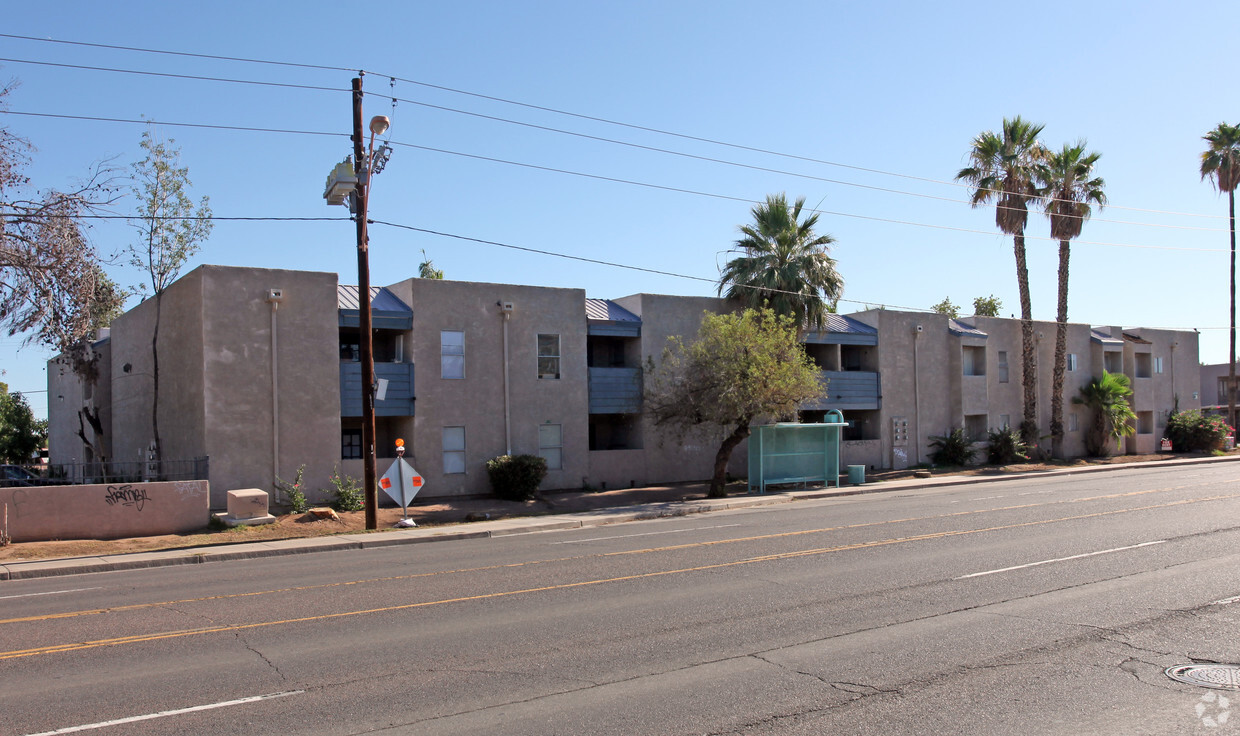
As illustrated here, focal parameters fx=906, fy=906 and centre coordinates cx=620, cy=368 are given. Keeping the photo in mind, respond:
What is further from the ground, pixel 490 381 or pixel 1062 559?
pixel 490 381

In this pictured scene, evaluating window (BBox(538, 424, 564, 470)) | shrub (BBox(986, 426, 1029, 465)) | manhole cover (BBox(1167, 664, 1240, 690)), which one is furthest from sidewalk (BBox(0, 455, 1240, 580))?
manhole cover (BBox(1167, 664, 1240, 690))

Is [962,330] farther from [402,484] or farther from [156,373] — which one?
[156,373]

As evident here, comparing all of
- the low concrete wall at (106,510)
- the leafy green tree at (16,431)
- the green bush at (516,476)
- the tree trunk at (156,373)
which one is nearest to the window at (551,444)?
the green bush at (516,476)

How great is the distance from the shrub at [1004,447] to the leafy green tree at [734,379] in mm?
14328

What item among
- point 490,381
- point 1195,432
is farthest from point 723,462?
point 1195,432

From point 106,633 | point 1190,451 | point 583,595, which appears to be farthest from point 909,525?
point 1190,451

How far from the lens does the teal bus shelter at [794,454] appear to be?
2973cm

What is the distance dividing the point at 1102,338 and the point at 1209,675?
44018 mm

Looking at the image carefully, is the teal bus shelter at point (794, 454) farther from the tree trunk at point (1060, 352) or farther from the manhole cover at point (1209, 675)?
the manhole cover at point (1209, 675)

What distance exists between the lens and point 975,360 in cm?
4062

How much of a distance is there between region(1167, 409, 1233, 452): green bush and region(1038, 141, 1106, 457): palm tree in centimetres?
1107

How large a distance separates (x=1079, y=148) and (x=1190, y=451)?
19.5m

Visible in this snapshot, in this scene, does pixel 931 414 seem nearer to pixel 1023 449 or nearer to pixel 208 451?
pixel 1023 449

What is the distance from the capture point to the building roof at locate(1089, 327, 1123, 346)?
45.0m
